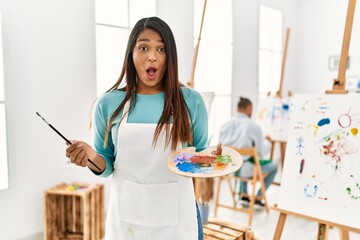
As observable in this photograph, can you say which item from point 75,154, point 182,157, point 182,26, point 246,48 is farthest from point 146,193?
point 246,48

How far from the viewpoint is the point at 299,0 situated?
18.9ft

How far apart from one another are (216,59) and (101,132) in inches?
128

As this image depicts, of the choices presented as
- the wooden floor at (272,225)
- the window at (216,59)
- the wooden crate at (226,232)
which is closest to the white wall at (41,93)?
the window at (216,59)

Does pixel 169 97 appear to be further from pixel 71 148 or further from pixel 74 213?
pixel 74 213

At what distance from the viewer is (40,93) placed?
8.29ft

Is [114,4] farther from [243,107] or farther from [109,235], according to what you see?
[109,235]

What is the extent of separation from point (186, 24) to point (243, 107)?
1.10 meters

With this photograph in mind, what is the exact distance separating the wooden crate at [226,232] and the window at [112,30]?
5.21 feet

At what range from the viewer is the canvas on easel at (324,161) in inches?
72.4

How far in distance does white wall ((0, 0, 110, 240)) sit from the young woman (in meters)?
1.40

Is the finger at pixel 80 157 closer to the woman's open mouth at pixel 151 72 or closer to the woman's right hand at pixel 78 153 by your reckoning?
the woman's right hand at pixel 78 153

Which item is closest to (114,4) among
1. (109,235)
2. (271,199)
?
(109,235)

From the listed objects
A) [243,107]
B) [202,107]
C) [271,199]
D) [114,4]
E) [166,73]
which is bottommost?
[271,199]

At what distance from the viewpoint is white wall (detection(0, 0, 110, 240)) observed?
238cm
